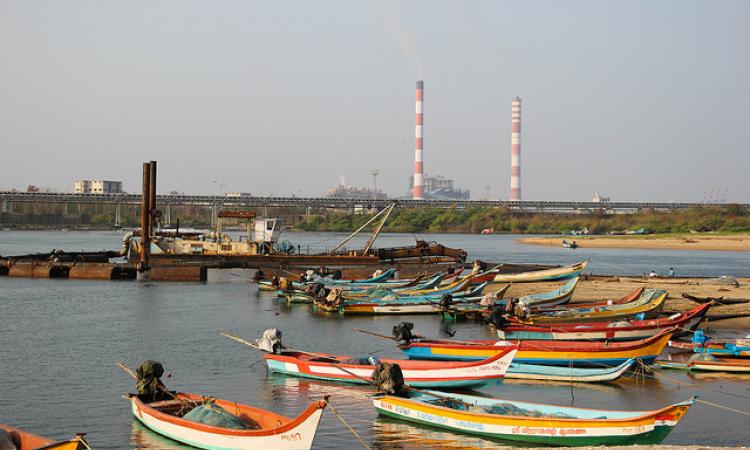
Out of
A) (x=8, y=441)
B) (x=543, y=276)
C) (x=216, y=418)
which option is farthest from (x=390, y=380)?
(x=543, y=276)

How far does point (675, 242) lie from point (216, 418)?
108 m

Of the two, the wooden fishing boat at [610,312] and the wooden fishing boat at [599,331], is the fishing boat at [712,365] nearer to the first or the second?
the wooden fishing boat at [599,331]

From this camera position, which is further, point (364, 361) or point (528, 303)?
point (528, 303)

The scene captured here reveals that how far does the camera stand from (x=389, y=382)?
18.2 meters

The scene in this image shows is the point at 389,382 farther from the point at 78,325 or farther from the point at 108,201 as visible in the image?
the point at 108,201

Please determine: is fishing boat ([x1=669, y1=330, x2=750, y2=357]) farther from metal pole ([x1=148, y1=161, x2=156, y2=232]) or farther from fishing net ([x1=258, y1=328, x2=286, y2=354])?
metal pole ([x1=148, y1=161, x2=156, y2=232])

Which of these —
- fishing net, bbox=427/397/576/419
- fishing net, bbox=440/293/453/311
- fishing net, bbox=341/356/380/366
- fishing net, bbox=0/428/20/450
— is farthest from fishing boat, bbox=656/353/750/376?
fishing net, bbox=0/428/20/450

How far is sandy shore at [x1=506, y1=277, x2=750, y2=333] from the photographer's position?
112 ft

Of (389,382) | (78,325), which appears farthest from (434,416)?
(78,325)

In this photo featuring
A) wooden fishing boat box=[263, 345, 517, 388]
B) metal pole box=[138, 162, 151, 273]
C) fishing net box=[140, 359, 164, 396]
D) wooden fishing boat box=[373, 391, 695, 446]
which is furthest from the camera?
metal pole box=[138, 162, 151, 273]

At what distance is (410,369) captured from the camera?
2073 centimetres

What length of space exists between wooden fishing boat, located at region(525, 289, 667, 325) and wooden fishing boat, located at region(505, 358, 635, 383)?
7.22 meters

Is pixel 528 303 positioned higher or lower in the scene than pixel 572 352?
higher

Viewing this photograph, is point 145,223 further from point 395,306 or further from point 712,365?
point 712,365
